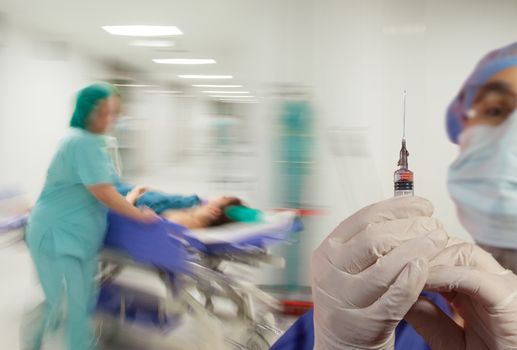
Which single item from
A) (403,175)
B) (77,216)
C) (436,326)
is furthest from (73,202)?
(436,326)

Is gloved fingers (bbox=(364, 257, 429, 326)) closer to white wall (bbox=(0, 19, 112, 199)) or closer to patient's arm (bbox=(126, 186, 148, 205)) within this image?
patient's arm (bbox=(126, 186, 148, 205))

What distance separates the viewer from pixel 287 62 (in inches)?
43.5

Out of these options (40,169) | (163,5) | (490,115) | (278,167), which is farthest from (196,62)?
(490,115)

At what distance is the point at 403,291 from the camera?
0.47 meters

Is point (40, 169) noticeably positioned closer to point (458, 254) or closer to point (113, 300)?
point (113, 300)

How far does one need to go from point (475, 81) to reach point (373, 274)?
1.45 ft

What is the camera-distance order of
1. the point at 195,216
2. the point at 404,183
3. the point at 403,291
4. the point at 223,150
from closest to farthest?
the point at 403,291, the point at 404,183, the point at 223,150, the point at 195,216

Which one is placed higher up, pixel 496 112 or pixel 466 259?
pixel 496 112

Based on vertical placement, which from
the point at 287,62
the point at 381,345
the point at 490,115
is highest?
the point at 287,62

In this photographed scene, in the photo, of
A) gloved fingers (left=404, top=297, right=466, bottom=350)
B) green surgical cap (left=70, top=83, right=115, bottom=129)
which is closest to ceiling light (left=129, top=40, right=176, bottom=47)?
green surgical cap (left=70, top=83, right=115, bottom=129)

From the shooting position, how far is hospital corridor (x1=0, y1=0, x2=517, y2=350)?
0.81 metres

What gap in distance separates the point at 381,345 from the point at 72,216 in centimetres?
94

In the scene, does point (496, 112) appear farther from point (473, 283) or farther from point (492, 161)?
point (473, 283)

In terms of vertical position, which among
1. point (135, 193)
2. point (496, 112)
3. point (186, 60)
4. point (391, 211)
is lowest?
point (135, 193)
